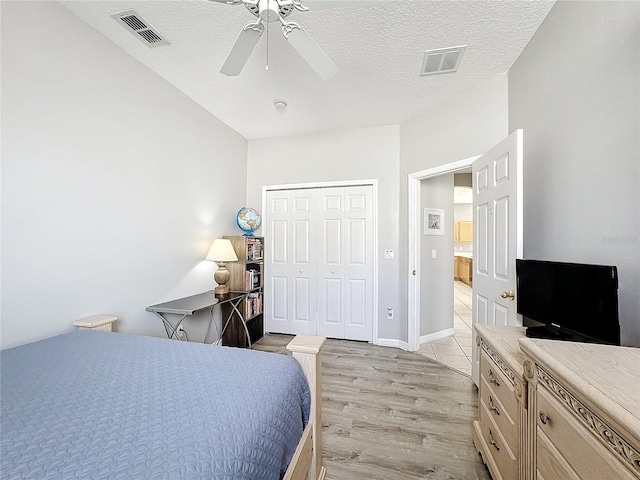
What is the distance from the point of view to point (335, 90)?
2.52m

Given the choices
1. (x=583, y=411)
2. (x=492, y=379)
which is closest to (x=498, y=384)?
(x=492, y=379)

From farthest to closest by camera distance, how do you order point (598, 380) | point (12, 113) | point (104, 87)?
point (104, 87) → point (12, 113) → point (598, 380)

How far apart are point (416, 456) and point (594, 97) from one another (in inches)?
83.9

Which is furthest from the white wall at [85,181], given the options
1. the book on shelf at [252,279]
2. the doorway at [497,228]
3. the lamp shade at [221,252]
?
the doorway at [497,228]

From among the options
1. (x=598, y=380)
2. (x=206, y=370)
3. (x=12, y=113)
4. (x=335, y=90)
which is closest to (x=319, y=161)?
(x=335, y=90)

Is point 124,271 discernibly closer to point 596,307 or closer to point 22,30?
point 22,30

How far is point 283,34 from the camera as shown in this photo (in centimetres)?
139

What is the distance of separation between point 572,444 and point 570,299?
737 millimetres

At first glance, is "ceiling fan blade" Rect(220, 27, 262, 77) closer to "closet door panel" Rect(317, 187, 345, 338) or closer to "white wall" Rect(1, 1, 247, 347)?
"white wall" Rect(1, 1, 247, 347)

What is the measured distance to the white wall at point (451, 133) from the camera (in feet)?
7.32

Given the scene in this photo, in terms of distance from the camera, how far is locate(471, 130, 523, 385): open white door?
166cm

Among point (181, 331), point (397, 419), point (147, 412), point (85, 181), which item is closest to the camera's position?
point (147, 412)

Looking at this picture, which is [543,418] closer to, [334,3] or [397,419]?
[397,419]

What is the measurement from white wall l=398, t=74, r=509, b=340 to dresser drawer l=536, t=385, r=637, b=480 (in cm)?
205
